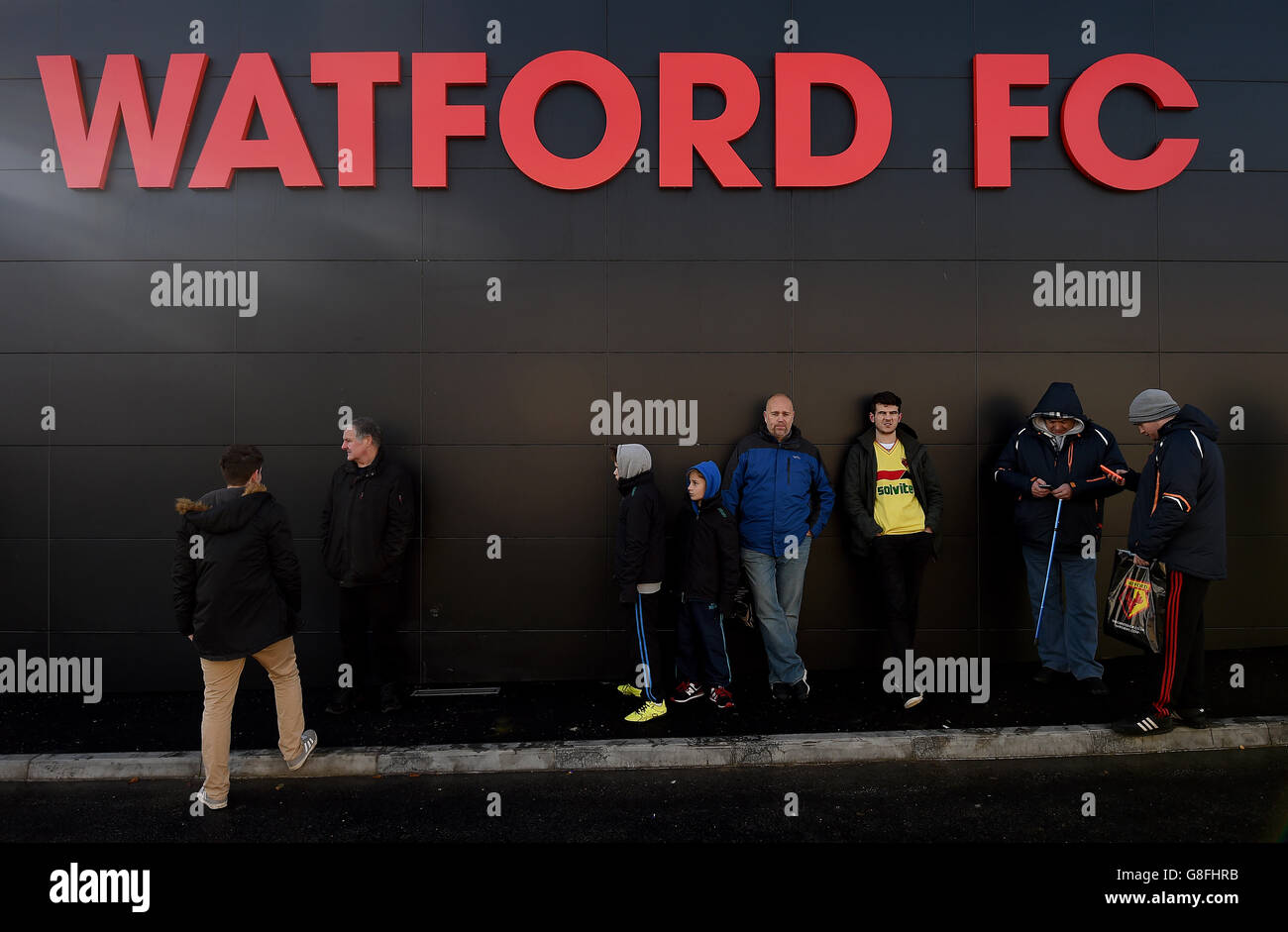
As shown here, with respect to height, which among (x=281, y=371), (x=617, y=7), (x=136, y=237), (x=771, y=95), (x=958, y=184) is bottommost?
(x=281, y=371)

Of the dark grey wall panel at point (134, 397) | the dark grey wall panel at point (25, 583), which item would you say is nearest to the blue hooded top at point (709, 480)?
the dark grey wall panel at point (134, 397)

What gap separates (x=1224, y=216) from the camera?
259 inches

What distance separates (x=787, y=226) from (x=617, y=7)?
2515 millimetres

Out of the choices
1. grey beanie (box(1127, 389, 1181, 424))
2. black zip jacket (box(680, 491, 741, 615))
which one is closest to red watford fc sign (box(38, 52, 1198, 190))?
grey beanie (box(1127, 389, 1181, 424))

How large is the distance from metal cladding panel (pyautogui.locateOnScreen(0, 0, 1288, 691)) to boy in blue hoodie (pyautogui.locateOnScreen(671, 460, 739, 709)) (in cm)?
93

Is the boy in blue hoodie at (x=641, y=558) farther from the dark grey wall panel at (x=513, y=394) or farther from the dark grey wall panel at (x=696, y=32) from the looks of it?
the dark grey wall panel at (x=696, y=32)

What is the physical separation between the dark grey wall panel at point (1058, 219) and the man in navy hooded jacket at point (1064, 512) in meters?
1.43

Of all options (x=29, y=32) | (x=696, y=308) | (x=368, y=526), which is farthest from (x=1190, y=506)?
(x=29, y=32)

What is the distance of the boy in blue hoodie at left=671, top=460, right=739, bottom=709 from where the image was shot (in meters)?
5.43

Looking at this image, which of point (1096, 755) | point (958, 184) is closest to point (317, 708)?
point (1096, 755)

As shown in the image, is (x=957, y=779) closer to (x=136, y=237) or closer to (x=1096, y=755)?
(x=1096, y=755)

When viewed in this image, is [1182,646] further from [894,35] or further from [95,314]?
[95,314]

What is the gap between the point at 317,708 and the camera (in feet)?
18.4

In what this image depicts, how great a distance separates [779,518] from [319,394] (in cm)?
418
